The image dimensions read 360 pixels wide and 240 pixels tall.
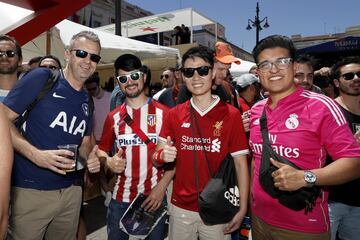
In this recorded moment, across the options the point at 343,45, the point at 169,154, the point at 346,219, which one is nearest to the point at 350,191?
the point at 346,219

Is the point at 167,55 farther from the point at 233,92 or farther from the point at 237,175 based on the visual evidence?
the point at 237,175

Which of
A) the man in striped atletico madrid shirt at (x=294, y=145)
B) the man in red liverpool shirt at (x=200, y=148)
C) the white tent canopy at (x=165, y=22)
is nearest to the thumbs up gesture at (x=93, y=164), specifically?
the man in red liverpool shirt at (x=200, y=148)

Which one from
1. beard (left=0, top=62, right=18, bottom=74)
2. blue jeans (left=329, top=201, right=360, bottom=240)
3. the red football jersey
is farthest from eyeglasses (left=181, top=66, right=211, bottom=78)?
beard (left=0, top=62, right=18, bottom=74)

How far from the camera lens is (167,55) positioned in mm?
8375

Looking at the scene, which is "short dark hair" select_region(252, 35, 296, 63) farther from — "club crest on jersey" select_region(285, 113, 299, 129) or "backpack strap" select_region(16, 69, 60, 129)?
"backpack strap" select_region(16, 69, 60, 129)

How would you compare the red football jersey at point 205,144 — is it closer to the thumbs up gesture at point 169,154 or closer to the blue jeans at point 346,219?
the thumbs up gesture at point 169,154

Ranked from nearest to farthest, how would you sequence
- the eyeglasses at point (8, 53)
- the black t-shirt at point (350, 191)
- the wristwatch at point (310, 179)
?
the wristwatch at point (310, 179) < the black t-shirt at point (350, 191) < the eyeglasses at point (8, 53)

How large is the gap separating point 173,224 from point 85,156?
108cm

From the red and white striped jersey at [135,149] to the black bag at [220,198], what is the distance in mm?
664

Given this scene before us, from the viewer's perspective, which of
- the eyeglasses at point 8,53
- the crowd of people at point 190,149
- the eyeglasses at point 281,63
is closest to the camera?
the crowd of people at point 190,149

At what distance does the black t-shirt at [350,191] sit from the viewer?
2654mm

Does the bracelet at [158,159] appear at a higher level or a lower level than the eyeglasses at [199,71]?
lower

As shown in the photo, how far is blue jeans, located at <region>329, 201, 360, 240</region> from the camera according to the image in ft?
8.78

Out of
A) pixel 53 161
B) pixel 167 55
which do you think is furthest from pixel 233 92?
pixel 167 55
